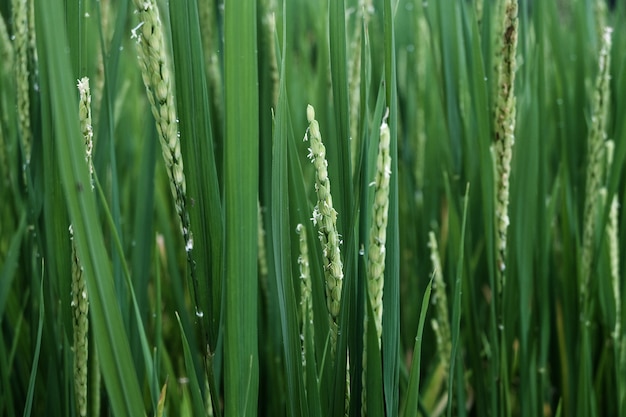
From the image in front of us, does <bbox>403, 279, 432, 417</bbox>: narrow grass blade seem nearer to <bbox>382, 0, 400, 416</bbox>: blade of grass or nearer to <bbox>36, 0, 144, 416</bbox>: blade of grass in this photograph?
<bbox>382, 0, 400, 416</bbox>: blade of grass

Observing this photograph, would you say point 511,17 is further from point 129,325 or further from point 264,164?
point 129,325

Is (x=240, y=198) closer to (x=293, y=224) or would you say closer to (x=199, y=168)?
(x=199, y=168)

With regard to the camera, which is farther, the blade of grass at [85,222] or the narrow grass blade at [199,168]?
the narrow grass blade at [199,168]

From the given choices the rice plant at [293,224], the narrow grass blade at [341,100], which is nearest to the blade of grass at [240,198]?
the rice plant at [293,224]

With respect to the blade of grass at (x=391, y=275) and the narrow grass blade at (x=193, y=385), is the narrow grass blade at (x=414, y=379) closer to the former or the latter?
the blade of grass at (x=391, y=275)

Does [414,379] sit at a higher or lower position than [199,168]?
lower

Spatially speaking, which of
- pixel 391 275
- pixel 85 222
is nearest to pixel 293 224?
pixel 391 275

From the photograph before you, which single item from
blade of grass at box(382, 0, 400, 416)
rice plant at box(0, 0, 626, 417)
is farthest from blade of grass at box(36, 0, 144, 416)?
blade of grass at box(382, 0, 400, 416)

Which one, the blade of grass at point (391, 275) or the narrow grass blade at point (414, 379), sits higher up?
the blade of grass at point (391, 275)
